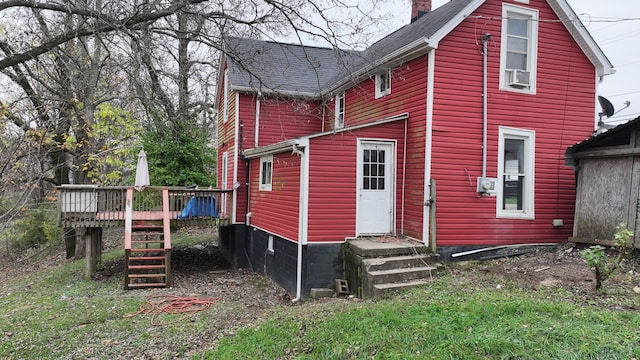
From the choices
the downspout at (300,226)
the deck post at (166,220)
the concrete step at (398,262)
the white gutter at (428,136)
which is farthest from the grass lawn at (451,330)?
the deck post at (166,220)

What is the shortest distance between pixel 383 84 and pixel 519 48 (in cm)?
324

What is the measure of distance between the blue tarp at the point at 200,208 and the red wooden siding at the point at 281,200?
1286 mm

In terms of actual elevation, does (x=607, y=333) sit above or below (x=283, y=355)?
above

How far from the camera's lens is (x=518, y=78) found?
9.05 meters

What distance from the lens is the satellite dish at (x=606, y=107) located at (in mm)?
10898

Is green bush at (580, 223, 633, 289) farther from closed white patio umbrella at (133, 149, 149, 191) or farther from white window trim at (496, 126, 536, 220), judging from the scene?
closed white patio umbrella at (133, 149, 149, 191)

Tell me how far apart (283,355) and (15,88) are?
14940mm

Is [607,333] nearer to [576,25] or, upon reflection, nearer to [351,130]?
[351,130]

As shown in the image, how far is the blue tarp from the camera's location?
12000 millimetres

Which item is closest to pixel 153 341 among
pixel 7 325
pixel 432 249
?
pixel 7 325

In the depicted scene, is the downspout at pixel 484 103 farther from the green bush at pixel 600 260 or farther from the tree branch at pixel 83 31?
the tree branch at pixel 83 31

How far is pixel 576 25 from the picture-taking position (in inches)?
372

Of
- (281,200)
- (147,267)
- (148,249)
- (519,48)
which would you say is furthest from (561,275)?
(148,249)

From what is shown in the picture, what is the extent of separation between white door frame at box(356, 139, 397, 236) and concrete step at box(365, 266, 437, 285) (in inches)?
64.9
